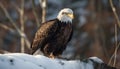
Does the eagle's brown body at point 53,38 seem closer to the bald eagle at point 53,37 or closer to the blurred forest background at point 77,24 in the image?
the bald eagle at point 53,37

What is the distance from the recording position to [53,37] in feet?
27.5

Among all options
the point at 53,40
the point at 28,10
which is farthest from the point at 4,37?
the point at 53,40

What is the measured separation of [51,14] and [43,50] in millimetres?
14520

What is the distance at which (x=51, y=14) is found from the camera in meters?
22.8

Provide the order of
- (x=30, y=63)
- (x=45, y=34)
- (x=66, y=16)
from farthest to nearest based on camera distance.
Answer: (x=66, y=16) < (x=45, y=34) < (x=30, y=63)

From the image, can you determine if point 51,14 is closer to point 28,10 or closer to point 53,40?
point 28,10

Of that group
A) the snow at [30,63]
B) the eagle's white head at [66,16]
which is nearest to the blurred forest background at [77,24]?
the eagle's white head at [66,16]

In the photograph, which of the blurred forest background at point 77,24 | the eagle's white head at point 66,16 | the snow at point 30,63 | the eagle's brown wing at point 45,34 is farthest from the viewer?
the blurred forest background at point 77,24

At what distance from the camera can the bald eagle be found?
27.3ft

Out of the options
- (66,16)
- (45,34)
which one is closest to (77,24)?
(66,16)

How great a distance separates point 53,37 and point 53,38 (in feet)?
0.04

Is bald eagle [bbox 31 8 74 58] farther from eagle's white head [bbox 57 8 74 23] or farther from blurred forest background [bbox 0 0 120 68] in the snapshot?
blurred forest background [bbox 0 0 120 68]

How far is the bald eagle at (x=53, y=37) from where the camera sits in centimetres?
831

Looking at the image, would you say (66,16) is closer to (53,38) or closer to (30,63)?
(53,38)
